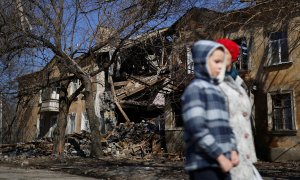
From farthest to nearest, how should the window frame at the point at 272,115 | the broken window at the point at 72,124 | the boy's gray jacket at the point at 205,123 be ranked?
the broken window at the point at 72,124 → the window frame at the point at 272,115 → the boy's gray jacket at the point at 205,123

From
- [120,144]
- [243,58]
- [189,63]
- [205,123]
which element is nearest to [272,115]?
[243,58]

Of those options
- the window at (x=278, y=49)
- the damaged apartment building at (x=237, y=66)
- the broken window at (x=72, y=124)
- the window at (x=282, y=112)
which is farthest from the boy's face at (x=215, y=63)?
the broken window at (x=72, y=124)

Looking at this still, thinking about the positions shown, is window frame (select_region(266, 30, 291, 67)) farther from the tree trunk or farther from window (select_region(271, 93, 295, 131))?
the tree trunk

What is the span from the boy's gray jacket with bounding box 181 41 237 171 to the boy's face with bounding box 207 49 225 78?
0.03m

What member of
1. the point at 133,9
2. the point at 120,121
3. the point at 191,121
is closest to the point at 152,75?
the point at 120,121

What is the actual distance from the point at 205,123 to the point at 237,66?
1743 cm

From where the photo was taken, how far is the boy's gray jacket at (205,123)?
2975mm

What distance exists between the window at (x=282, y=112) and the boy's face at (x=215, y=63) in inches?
622

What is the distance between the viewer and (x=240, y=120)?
10.8ft

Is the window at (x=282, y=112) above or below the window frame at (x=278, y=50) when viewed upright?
below

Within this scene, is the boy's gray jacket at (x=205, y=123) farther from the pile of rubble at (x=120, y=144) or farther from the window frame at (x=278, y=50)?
the pile of rubble at (x=120, y=144)

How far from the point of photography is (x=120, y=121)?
2961 centimetres

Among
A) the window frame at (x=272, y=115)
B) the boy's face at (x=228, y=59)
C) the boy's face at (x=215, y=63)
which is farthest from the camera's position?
the window frame at (x=272, y=115)

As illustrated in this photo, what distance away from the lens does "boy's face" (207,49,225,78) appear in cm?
318
